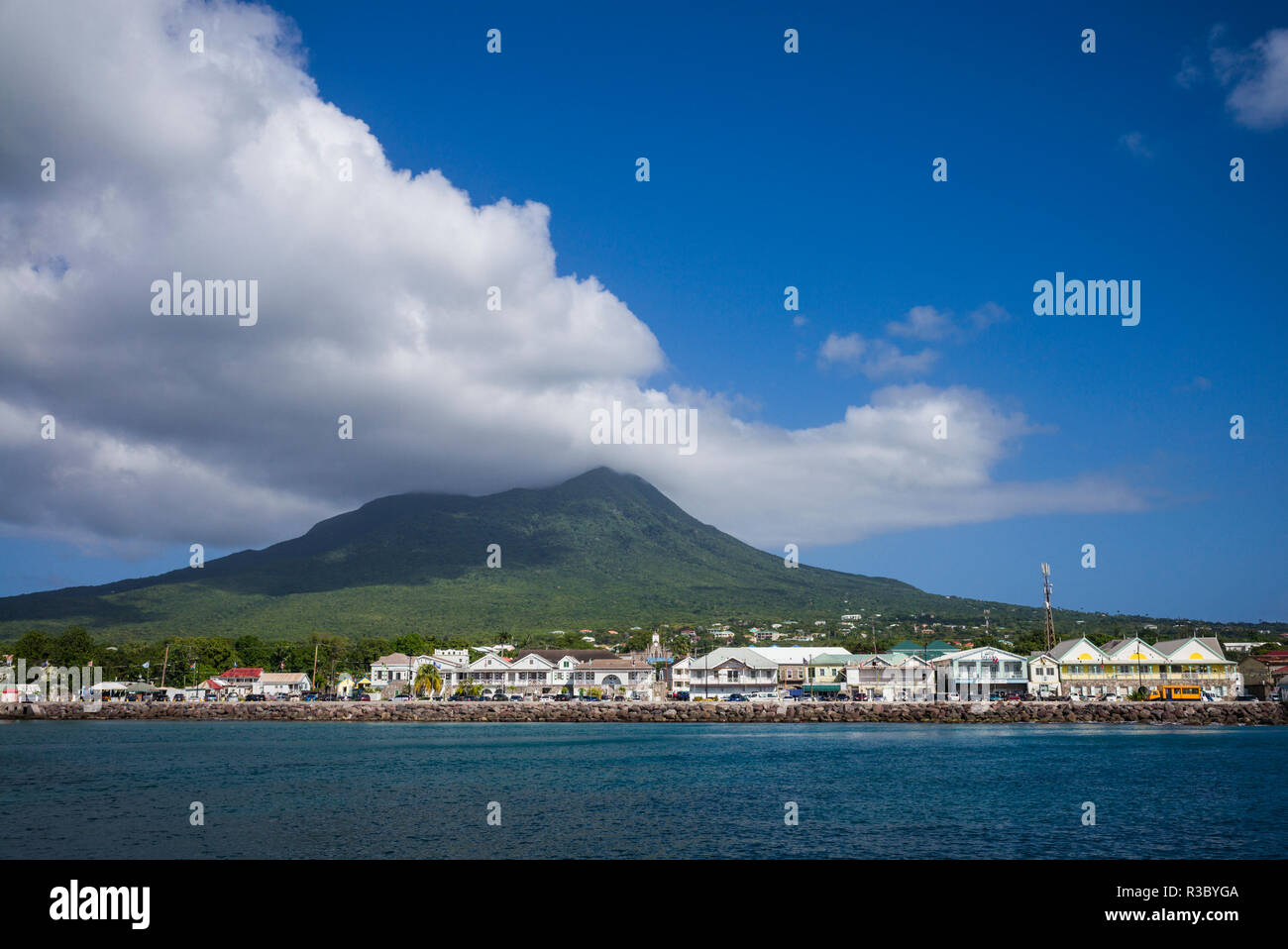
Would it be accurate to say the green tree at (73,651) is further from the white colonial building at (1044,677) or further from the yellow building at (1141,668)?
the yellow building at (1141,668)

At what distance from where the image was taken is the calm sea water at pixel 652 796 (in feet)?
74.0

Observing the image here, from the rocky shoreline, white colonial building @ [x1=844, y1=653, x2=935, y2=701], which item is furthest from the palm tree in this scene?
white colonial building @ [x1=844, y1=653, x2=935, y2=701]

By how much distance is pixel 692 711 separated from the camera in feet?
251

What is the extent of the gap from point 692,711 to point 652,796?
1856 inches

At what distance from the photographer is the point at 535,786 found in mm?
33250

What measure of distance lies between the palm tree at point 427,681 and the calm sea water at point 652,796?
43732 millimetres

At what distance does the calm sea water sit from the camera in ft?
74.0

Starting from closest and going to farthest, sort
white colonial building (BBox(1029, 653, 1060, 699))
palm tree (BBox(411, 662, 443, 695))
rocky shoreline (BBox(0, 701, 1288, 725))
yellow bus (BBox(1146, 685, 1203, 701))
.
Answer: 1. rocky shoreline (BBox(0, 701, 1288, 725))
2. yellow bus (BBox(1146, 685, 1203, 701))
3. white colonial building (BBox(1029, 653, 1060, 699))
4. palm tree (BBox(411, 662, 443, 695))

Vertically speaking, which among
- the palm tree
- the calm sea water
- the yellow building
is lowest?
the palm tree

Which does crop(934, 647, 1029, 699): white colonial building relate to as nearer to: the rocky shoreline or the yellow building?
the yellow building

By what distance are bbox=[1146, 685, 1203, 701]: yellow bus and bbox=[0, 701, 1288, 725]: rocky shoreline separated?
862 cm
